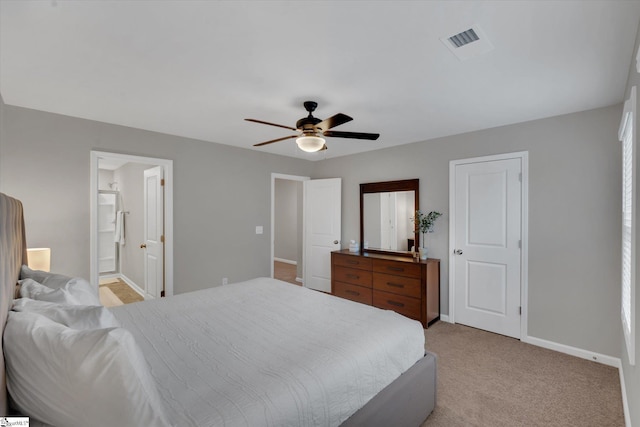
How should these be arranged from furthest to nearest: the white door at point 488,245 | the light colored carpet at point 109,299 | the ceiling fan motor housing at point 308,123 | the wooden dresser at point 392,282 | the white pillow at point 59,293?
the light colored carpet at point 109,299 → the wooden dresser at point 392,282 → the white door at point 488,245 → the ceiling fan motor housing at point 308,123 → the white pillow at point 59,293

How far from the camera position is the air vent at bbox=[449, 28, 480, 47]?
167cm

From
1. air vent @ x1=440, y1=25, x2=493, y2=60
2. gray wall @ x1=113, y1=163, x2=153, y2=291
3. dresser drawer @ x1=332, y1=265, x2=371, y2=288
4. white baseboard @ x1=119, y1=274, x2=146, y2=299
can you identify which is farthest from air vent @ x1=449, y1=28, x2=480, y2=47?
white baseboard @ x1=119, y1=274, x2=146, y2=299

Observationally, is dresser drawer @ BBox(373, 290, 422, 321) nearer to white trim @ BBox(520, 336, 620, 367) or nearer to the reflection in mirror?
the reflection in mirror

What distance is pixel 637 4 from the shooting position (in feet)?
4.72

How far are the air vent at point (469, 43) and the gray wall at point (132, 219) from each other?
467 centimetres

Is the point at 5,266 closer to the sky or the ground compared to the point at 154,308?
closer to the sky

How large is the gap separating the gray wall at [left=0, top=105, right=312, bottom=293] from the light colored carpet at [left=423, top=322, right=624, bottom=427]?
119 inches

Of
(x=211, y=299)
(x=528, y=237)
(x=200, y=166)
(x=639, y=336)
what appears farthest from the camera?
(x=200, y=166)

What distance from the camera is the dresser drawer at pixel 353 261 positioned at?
166 inches

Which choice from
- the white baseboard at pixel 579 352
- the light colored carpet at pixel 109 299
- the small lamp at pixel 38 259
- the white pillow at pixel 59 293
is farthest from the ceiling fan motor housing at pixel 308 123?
the light colored carpet at pixel 109 299

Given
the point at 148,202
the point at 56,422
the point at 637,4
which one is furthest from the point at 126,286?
the point at 637,4

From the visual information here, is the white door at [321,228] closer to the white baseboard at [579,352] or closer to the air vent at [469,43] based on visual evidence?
the white baseboard at [579,352]

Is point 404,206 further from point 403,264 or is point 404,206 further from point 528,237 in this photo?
point 528,237

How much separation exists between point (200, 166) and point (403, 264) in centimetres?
312
